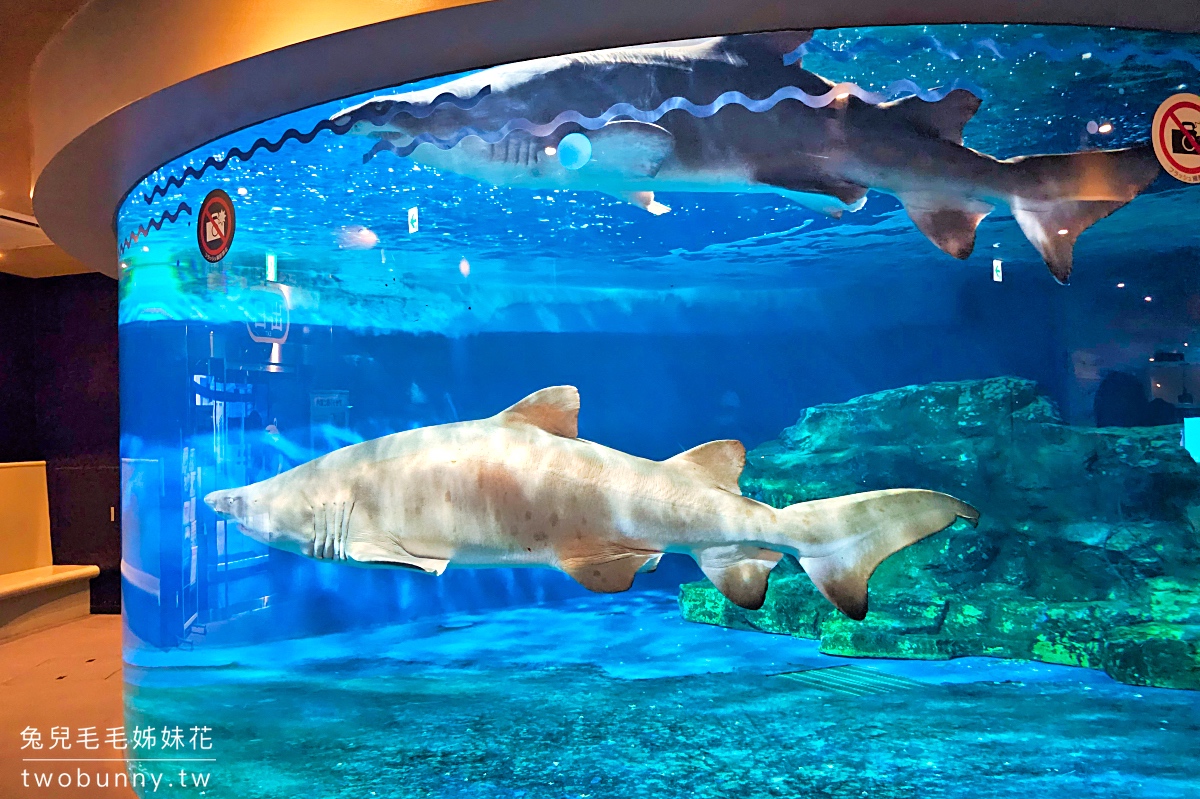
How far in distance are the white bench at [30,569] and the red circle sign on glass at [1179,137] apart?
9.89 m

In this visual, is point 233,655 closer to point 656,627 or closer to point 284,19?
point 656,627

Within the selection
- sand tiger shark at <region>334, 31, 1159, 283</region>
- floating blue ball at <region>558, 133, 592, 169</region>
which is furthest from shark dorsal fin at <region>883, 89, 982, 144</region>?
floating blue ball at <region>558, 133, 592, 169</region>

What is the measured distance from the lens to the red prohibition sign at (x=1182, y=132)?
2.99 metres

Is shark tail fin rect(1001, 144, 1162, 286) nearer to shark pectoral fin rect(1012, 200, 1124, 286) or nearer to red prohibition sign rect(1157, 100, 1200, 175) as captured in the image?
shark pectoral fin rect(1012, 200, 1124, 286)

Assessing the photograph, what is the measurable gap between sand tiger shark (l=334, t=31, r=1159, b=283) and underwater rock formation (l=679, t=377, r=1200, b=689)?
1.94ft

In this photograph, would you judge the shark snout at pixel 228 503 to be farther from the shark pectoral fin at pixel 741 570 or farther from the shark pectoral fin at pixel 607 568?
the shark pectoral fin at pixel 741 570

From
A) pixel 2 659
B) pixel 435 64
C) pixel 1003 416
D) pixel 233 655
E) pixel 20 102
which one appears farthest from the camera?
pixel 2 659

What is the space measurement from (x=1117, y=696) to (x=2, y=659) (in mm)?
8684

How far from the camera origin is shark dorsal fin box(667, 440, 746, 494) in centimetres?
277

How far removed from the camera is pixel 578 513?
2781 mm

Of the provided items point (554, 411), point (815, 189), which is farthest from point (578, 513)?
Answer: point (815, 189)

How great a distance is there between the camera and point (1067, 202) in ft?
9.54

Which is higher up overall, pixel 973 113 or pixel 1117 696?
pixel 973 113

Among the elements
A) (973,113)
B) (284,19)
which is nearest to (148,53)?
(284,19)
